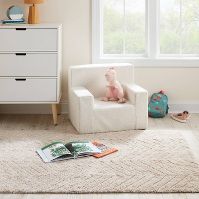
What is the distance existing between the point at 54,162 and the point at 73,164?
0.48ft

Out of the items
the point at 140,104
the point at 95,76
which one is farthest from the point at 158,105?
the point at 95,76

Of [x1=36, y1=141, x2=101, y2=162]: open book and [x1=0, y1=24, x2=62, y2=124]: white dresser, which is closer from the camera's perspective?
[x1=36, y1=141, x2=101, y2=162]: open book

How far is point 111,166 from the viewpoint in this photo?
3533mm

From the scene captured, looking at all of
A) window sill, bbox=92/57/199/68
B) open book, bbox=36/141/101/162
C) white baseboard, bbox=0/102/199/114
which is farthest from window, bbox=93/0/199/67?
open book, bbox=36/141/101/162

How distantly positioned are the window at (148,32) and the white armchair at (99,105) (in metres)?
0.39

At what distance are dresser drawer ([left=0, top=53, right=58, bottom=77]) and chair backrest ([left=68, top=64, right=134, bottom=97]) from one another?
0.21 m

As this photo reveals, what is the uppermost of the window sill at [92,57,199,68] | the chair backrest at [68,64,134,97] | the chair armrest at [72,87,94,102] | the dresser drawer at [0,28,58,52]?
the dresser drawer at [0,28,58,52]

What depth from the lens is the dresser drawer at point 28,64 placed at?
4.57 meters

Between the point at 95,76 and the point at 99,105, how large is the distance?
44 centimetres

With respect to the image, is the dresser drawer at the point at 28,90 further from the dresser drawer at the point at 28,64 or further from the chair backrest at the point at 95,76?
the chair backrest at the point at 95,76

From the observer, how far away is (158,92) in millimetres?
5125

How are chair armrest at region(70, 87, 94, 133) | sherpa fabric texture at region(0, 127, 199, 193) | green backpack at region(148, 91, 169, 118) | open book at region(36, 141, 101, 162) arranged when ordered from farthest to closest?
green backpack at region(148, 91, 169, 118), chair armrest at region(70, 87, 94, 133), open book at region(36, 141, 101, 162), sherpa fabric texture at region(0, 127, 199, 193)

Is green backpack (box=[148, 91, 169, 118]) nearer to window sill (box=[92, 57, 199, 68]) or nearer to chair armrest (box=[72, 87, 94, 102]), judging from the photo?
window sill (box=[92, 57, 199, 68])

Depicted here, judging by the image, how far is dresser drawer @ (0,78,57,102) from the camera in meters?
4.60
